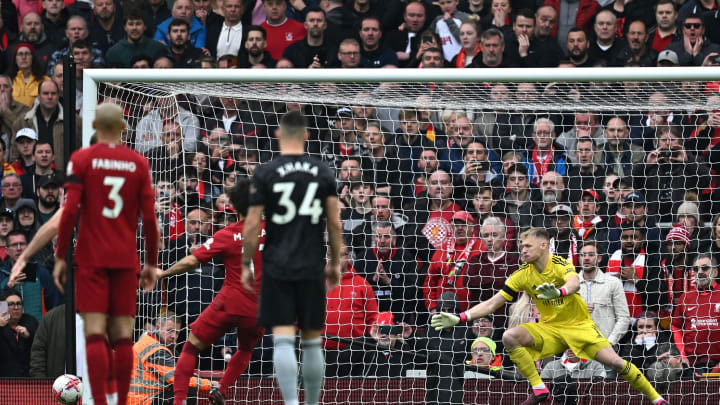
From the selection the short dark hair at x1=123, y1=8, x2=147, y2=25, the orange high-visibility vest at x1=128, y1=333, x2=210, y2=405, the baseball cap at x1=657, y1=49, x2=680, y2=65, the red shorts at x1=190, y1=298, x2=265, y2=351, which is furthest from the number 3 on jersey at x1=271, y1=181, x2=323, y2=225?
the short dark hair at x1=123, y1=8, x2=147, y2=25

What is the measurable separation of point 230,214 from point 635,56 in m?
4.35

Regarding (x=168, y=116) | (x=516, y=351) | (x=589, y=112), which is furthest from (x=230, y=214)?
(x=589, y=112)

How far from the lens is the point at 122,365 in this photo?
6773mm

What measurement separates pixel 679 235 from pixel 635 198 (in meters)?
0.56

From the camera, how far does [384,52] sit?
11.9 m

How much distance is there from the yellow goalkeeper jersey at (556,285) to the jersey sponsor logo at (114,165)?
3.89 metres

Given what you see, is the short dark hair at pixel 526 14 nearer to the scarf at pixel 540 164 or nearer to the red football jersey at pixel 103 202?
the scarf at pixel 540 164

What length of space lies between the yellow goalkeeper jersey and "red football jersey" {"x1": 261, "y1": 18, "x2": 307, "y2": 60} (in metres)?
4.17

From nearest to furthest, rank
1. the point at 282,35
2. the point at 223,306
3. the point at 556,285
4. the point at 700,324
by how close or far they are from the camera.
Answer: the point at 223,306, the point at 556,285, the point at 700,324, the point at 282,35

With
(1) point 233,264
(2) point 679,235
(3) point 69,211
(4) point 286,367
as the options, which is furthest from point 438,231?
(3) point 69,211

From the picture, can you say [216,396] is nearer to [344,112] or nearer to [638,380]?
[344,112]

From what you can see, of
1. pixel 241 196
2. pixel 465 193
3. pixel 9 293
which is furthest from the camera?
pixel 9 293

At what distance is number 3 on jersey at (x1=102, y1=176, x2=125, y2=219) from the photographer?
6.62m

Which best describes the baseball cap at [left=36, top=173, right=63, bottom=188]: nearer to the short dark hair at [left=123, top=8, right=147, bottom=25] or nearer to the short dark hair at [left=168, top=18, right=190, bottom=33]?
the short dark hair at [left=123, top=8, right=147, bottom=25]
